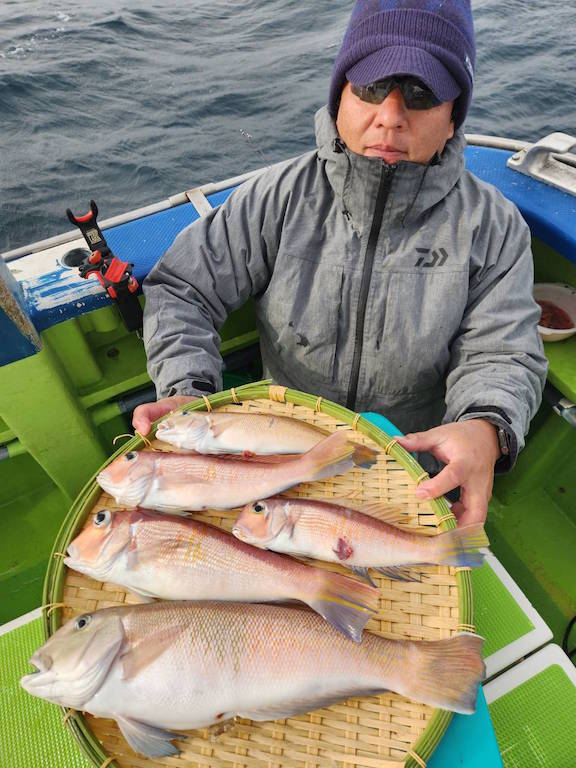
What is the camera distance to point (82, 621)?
4.25ft

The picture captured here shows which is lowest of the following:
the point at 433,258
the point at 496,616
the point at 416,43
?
the point at 496,616

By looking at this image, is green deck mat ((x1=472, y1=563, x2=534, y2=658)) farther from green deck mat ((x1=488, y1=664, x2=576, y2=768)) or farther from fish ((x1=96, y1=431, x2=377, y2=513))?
fish ((x1=96, y1=431, x2=377, y2=513))

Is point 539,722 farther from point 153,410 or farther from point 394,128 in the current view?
point 394,128

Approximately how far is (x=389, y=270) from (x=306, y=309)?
39cm

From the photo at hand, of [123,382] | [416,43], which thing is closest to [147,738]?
[123,382]

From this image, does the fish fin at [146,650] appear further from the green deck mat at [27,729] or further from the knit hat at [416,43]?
the knit hat at [416,43]

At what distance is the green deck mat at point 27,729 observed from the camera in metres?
1.59

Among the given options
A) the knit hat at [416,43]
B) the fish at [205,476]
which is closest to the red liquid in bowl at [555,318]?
the knit hat at [416,43]

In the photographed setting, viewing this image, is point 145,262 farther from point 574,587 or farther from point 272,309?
point 574,587

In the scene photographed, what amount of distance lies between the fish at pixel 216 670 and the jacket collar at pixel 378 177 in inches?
60.2

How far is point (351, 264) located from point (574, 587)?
2350 millimetres

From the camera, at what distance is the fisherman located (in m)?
1.64

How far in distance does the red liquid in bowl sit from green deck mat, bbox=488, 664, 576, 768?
1.83 metres

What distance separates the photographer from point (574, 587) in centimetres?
276
